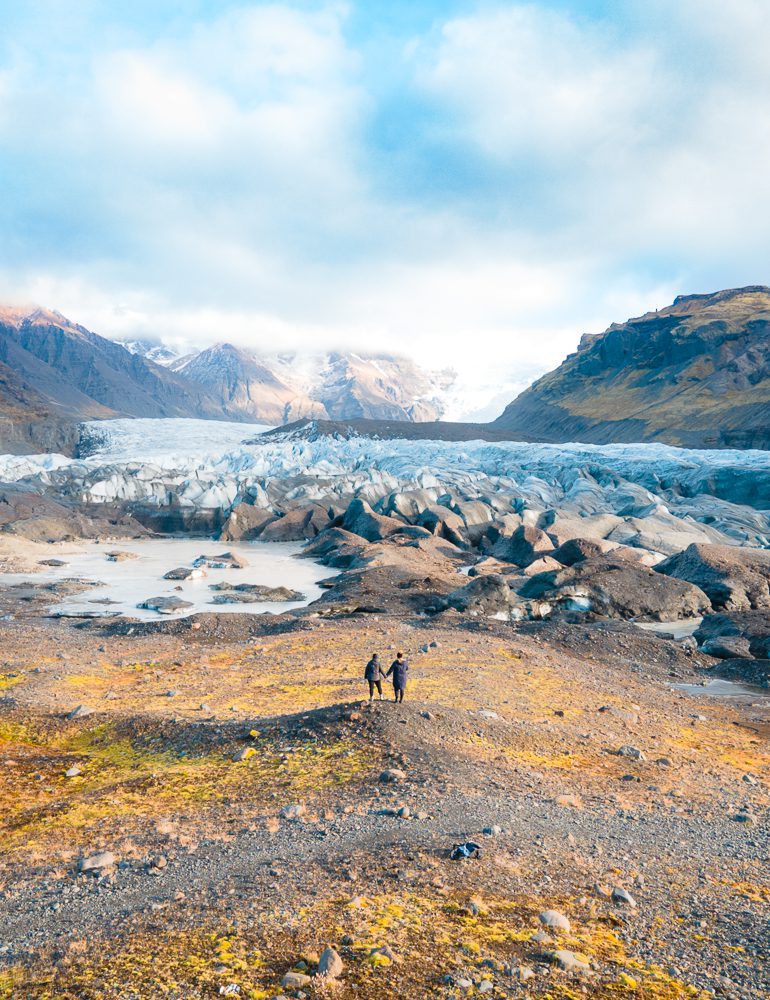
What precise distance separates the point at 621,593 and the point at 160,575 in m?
22.8

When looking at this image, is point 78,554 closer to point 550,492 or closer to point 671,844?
point 550,492

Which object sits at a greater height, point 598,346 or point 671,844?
point 598,346

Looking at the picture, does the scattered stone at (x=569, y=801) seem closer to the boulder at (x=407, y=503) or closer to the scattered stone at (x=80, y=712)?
the scattered stone at (x=80, y=712)

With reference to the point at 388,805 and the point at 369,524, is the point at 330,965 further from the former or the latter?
the point at 369,524

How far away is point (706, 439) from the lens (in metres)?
110

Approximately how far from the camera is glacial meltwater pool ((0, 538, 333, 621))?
27598mm

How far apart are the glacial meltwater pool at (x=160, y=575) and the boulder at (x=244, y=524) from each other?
1315 mm

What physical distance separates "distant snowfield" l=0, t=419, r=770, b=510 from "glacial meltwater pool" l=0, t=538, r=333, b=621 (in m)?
11.6

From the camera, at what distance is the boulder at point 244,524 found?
50812mm

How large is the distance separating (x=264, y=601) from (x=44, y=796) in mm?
20267

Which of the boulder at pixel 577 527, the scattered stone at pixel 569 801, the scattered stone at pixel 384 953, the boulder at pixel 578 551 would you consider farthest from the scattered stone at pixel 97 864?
the boulder at pixel 577 527

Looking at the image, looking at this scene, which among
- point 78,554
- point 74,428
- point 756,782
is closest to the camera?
point 756,782

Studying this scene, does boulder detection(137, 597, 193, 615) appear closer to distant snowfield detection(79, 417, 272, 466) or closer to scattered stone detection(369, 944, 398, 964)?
scattered stone detection(369, 944, 398, 964)

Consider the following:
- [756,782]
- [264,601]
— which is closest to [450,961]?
[756,782]
